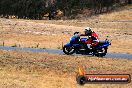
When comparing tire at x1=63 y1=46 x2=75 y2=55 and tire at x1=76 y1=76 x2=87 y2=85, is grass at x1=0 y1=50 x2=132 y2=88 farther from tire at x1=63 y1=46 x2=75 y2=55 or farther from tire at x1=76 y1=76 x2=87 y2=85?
tire at x1=63 y1=46 x2=75 y2=55

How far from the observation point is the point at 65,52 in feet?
91.5

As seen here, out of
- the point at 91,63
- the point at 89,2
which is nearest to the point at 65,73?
the point at 91,63

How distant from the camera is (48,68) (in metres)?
23.6

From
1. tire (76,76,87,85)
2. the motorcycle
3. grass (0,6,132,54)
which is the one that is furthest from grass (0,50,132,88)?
grass (0,6,132,54)

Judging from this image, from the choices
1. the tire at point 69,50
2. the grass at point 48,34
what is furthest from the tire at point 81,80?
the grass at point 48,34

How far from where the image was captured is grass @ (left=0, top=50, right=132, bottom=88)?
2123cm

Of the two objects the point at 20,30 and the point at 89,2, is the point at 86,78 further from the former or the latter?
the point at 89,2

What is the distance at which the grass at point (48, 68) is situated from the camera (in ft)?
69.7

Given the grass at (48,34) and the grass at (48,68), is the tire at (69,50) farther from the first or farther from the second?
the grass at (48,34)

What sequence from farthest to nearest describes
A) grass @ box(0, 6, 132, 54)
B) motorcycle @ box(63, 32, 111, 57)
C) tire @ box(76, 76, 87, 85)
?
grass @ box(0, 6, 132, 54)
motorcycle @ box(63, 32, 111, 57)
tire @ box(76, 76, 87, 85)

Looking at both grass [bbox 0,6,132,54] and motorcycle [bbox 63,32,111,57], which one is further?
grass [bbox 0,6,132,54]

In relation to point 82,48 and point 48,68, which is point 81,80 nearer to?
point 48,68

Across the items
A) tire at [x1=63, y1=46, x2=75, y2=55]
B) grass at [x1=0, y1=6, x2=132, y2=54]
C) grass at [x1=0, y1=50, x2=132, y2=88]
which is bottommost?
grass at [x1=0, y1=6, x2=132, y2=54]

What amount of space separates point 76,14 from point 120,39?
108ft
